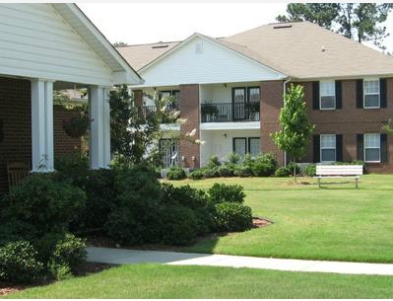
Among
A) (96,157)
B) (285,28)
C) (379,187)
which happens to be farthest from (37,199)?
(285,28)

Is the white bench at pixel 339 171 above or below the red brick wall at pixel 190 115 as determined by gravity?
below

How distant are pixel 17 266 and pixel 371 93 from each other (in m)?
29.9

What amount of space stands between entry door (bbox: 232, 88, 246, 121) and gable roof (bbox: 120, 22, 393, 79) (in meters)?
2.42

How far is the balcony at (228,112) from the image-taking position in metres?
37.7

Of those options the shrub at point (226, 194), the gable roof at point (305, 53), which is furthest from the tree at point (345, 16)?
the shrub at point (226, 194)

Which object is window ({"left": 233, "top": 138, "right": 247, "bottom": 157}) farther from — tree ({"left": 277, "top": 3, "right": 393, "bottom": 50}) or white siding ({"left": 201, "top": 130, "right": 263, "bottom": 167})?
tree ({"left": 277, "top": 3, "right": 393, "bottom": 50})

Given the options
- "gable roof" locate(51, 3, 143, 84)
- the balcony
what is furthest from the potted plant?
"gable roof" locate(51, 3, 143, 84)

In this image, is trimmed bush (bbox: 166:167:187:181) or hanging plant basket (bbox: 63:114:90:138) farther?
trimmed bush (bbox: 166:167:187:181)

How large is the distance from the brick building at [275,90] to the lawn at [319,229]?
1233cm

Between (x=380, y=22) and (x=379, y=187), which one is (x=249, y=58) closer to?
(x=379, y=187)

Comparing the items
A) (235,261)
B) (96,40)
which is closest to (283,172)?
(96,40)

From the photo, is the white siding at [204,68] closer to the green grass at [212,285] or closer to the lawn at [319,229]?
the lawn at [319,229]

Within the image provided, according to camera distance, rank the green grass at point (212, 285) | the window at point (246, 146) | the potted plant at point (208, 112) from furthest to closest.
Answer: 1. the window at point (246, 146)
2. the potted plant at point (208, 112)
3. the green grass at point (212, 285)

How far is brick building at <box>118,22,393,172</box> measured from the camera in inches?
1391
